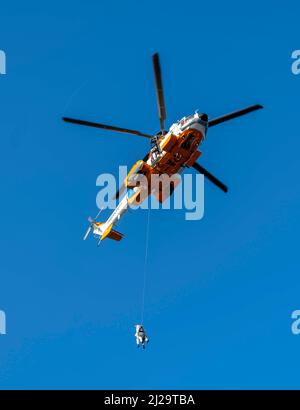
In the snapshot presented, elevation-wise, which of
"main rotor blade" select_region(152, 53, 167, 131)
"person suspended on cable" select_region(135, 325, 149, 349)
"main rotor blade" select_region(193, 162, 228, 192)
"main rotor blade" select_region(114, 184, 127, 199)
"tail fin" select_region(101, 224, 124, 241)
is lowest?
"person suspended on cable" select_region(135, 325, 149, 349)

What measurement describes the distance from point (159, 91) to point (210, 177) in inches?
352

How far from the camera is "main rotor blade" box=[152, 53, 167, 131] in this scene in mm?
35531

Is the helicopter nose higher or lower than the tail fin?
higher

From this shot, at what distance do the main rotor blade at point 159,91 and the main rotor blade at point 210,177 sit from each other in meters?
4.14

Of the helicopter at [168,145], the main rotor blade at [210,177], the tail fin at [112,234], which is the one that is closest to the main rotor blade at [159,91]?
the helicopter at [168,145]

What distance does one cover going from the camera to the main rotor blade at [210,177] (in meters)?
41.9

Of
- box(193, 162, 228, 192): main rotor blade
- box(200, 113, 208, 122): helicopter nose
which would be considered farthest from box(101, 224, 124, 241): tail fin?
box(200, 113, 208, 122): helicopter nose

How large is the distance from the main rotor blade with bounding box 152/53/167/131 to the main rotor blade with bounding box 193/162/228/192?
4.14 m

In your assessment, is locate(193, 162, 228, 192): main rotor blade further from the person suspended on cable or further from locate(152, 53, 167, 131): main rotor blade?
the person suspended on cable

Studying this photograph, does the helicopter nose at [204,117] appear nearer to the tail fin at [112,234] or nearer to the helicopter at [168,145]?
the helicopter at [168,145]

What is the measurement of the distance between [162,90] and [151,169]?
6.49m
